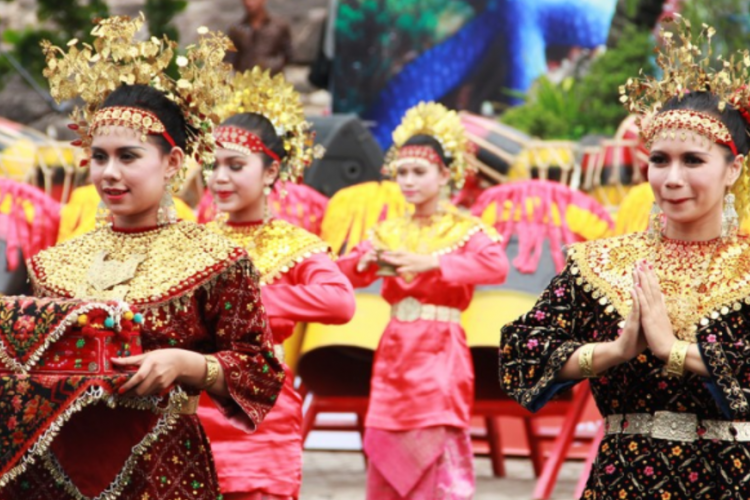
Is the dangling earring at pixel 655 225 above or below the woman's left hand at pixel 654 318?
above

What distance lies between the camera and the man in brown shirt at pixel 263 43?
13719mm

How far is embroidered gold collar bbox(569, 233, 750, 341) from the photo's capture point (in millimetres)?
3074

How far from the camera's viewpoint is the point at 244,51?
13766 mm

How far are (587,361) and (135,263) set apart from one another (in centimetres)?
94

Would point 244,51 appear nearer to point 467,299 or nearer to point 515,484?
point 515,484

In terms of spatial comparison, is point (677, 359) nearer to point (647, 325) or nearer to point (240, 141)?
point (647, 325)

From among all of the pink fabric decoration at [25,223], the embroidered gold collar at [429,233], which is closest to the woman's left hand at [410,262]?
the embroidered gold collar at [429,233]

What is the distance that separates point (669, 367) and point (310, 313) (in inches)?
55.2

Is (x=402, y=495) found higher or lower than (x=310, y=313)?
lower

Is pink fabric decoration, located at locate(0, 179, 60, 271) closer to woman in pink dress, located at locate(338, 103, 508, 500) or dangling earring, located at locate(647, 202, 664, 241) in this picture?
woman in pink dress, located at locate(338, 103, 508, 500)

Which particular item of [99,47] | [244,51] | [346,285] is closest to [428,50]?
[244,51]

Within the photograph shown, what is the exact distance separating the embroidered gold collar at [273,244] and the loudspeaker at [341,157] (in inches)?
105

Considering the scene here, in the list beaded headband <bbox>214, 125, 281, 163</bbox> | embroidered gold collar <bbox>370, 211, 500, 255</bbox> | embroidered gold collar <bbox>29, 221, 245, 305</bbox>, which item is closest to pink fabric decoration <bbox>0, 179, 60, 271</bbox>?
embroidered gold collar <bbox>370, 211, 500, 255</bbox>

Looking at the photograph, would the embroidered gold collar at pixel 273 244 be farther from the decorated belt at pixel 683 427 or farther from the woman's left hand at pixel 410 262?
the decorated belt at pixel 683 427
